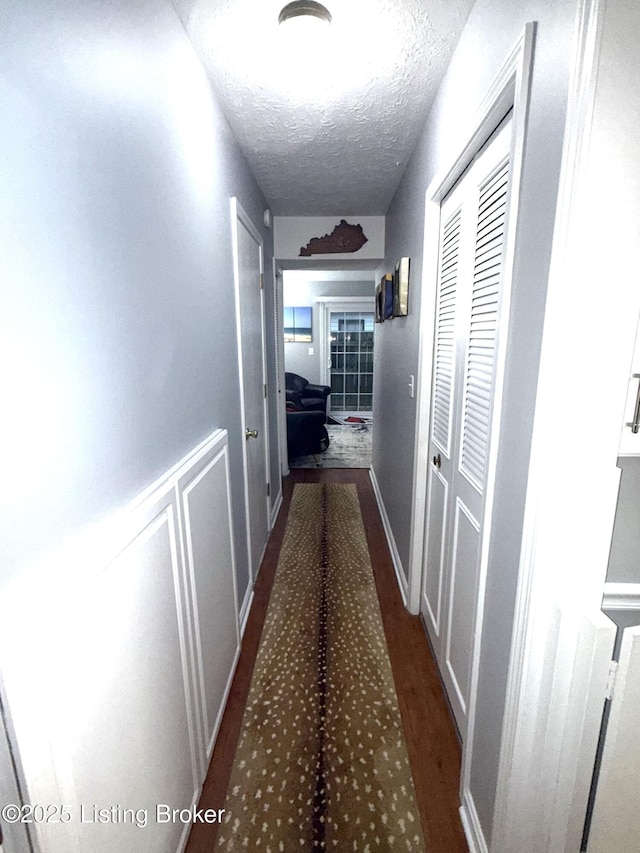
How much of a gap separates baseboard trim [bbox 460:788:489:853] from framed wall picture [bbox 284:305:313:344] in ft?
21.0

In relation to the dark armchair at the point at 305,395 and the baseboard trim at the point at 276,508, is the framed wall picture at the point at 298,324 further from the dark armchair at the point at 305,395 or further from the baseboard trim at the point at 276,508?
the baseboard trim at the point at 276,508

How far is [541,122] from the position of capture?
30.2 inches

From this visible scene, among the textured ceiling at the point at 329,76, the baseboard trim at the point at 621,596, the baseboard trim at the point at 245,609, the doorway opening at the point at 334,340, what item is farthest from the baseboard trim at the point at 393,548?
the doorway opening at the point at 334,340

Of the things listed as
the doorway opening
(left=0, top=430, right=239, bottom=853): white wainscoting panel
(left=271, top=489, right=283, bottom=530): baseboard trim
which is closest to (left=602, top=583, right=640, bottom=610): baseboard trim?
(left=0, top=430, right=239, bottom=853): white wainscoting panel

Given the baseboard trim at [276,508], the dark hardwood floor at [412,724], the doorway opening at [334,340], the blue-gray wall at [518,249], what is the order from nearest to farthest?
the blue-gray wall at [518,249]
the dark hardwood floor at [412,724]
the baseboard trim at [276,508]
the doorway opening at [334,340]

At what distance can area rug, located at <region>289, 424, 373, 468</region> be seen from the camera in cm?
452

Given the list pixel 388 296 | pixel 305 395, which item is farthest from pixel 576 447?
pixel 305 395

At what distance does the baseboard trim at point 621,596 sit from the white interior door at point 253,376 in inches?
62.4

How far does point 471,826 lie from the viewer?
1109 millimetres

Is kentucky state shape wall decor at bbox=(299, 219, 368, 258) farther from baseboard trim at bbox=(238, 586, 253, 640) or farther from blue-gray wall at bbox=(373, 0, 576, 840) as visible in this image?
baseboard trim at bbox=(238, 586, 253, 640)

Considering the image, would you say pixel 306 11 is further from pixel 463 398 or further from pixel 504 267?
pixel 463 398

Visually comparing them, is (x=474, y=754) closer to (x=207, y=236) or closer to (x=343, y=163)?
(x=207, y=236)

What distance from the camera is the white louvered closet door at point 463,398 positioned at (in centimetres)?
112

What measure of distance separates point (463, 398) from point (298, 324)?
581cm
